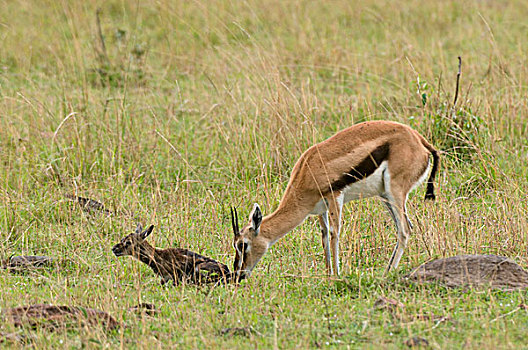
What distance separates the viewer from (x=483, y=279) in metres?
4.77

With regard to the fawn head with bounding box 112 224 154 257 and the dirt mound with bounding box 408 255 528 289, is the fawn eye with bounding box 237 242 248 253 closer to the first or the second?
the fawn head with bounding box 112 224 154 257

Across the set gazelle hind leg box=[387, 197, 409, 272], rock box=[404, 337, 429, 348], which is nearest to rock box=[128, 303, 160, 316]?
rock box=[404, 337, 429, 348]

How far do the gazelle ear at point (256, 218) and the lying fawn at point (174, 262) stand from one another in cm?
36

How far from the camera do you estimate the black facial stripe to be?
5.35 meters

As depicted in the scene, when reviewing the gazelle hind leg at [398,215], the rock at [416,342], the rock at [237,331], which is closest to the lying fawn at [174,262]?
the rock at [237,331]

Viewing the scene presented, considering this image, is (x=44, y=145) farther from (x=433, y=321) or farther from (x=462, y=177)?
(x=433, y=321)

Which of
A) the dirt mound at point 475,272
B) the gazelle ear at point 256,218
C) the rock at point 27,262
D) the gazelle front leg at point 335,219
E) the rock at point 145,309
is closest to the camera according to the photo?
the rock at point 145,309

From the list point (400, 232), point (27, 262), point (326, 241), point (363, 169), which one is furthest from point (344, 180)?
point (27, 262)

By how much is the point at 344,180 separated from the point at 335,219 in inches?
11.3

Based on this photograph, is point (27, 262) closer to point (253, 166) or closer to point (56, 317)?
point (56, 317)

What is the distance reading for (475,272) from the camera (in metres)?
4.83

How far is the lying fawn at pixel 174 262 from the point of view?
5230mm

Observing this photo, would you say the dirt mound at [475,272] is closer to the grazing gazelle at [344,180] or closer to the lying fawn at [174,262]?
the grazing gazelle at [344,180]

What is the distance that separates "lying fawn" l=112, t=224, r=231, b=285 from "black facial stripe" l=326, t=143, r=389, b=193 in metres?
0.99
